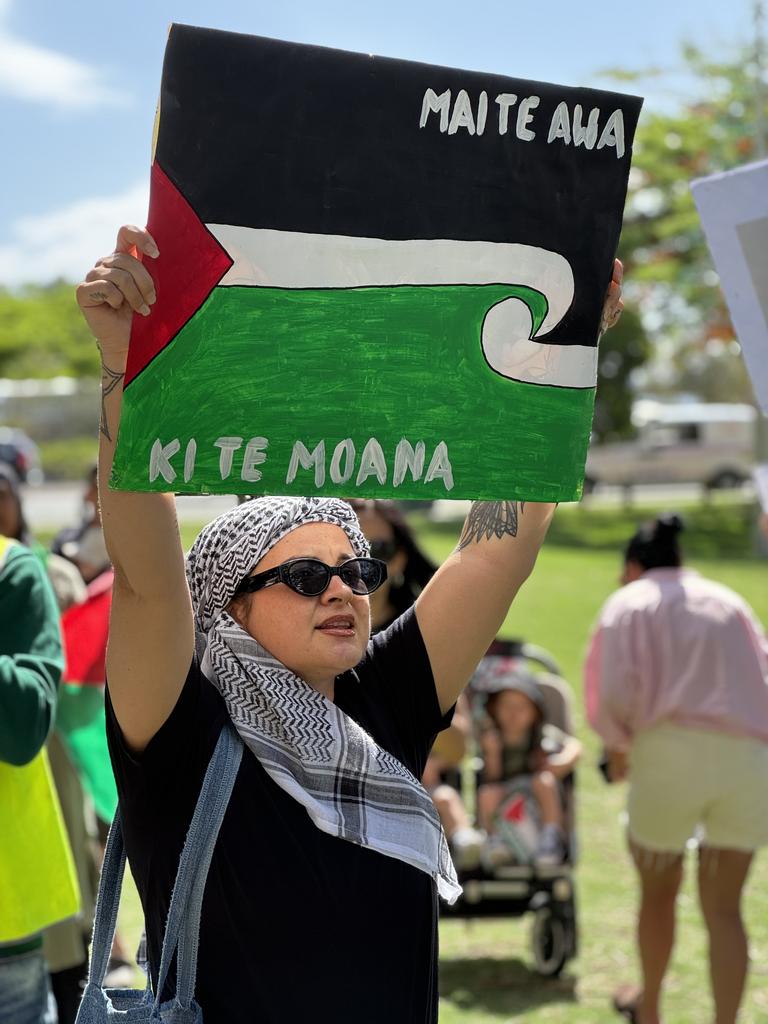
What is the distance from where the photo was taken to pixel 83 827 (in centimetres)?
440

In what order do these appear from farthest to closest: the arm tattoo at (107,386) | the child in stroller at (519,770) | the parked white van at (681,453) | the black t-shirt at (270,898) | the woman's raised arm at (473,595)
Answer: the parked white van at (681,453), the child in stroller at (519,770), the woman's raised arm at (473,595), the black t-shirt at (270,898), the arm tattoo at (107,386)

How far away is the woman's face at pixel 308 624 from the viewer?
2.14m

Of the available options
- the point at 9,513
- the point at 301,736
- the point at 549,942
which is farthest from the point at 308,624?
the point at 549,942

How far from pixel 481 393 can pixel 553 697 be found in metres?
4.15

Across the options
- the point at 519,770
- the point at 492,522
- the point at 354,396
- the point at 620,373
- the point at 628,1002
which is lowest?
the point at 628,1002

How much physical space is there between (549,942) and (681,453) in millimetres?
29739

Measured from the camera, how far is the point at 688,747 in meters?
4.70

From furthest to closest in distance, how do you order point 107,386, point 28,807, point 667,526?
point 667,526, point 28,807, point 107,386

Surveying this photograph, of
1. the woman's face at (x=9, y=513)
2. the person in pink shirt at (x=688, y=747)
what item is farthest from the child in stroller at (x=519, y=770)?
the woman's face at (x=9, y=513)

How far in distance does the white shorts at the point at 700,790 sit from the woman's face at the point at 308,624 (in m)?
2.79

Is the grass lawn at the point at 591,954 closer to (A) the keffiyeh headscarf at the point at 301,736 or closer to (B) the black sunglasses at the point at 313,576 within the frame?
(A) the keffiyeh headscarf at the point at 301,736

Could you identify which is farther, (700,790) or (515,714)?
(515,714)

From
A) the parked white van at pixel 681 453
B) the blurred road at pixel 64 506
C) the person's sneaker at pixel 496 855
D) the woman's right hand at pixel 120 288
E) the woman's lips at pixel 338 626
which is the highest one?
the parked white van at pixel 681 453

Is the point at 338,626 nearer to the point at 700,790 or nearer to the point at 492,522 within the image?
the point at 492,522
